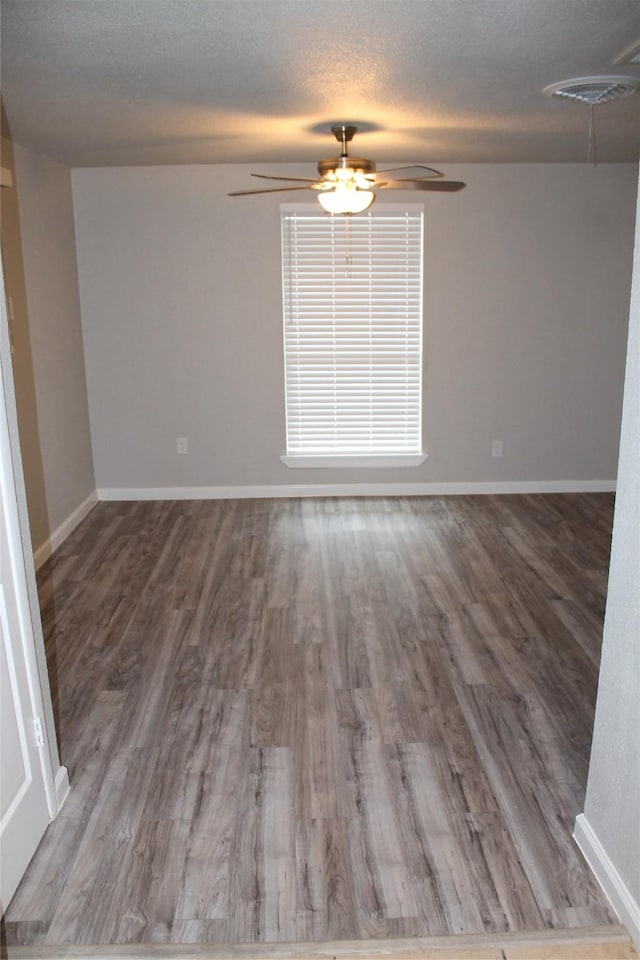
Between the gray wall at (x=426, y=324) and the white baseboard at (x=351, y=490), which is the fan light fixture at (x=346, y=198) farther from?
the white baseboard at (x=351, y=490)

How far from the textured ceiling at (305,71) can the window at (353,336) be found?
3.49 ft

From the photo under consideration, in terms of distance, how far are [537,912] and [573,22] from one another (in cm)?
253

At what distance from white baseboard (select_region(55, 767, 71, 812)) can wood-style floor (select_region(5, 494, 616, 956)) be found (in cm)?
4

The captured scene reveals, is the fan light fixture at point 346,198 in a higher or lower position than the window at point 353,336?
higher

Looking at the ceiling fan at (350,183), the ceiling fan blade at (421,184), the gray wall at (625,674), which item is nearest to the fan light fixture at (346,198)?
the ceiling fan at (350,183)

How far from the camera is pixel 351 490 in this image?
19.5 ft

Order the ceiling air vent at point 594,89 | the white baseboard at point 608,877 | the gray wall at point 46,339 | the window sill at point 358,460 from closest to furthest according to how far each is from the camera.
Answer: the white baseboard at point 608,877
the ceiling air vent at point 594,89
the gray wall at point 46,339
the window sill at point 358,460

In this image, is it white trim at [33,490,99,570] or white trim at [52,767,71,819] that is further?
white trim at [33,490,99,570]

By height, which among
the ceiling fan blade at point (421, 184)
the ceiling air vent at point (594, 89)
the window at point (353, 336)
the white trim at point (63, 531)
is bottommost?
the white trim at point (63, 531)

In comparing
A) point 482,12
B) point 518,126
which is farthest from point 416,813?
point 518,126

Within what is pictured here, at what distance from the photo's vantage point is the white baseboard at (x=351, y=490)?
5.92 meters

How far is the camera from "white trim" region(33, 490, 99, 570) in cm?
465

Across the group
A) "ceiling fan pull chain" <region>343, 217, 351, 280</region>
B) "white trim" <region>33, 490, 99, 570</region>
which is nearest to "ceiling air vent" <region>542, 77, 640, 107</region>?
"ceiling fan pull chain" <region>343, 217, 351, 280</region>

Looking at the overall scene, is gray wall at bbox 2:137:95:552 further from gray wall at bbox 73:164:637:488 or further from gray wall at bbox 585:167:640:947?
gray wall at bbox 585:167:640:947
